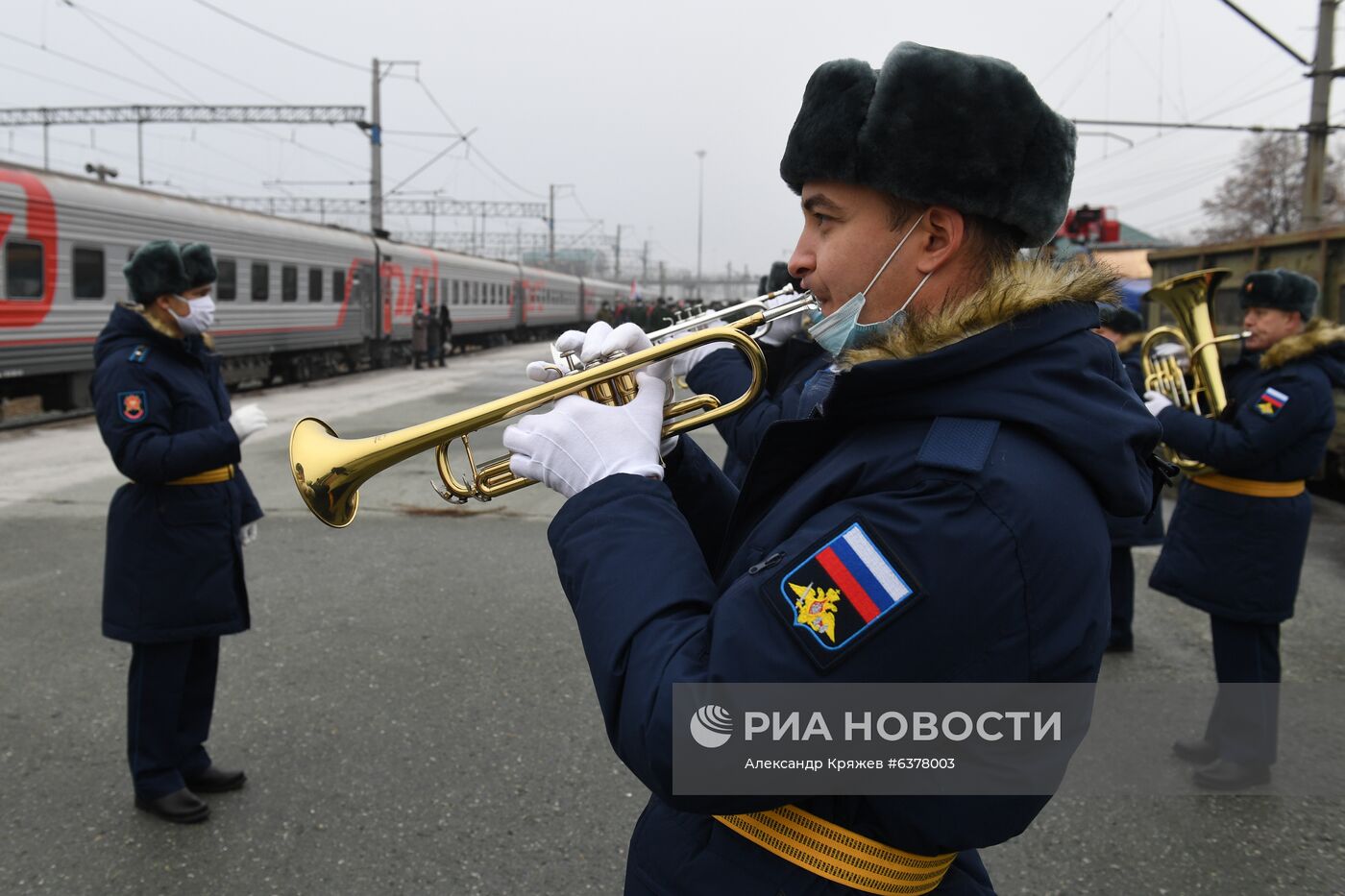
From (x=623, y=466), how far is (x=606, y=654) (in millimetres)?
359

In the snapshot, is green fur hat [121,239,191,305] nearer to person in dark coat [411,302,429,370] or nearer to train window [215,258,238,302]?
train window [215,258,238,302]

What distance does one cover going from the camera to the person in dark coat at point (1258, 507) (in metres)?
3.80

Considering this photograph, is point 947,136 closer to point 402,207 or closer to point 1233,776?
point 1233,776

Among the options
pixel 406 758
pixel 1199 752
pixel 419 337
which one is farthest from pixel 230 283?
pixel 1199 752

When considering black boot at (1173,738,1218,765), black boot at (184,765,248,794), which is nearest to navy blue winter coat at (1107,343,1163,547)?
black boot at (1173,738,1218,765)

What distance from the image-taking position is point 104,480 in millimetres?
9109

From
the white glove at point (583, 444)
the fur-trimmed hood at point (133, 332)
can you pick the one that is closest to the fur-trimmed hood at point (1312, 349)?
the white glove at point (583, 444)

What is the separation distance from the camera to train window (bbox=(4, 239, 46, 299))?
11609 mm

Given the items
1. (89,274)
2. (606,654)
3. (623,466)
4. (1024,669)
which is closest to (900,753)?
(1024,669)

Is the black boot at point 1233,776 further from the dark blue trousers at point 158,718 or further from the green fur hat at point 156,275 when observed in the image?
the green fur hat at point 156,275

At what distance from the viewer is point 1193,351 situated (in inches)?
178

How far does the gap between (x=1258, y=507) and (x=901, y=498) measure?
11.1 ft

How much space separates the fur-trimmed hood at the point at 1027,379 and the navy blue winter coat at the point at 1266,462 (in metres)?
2.86

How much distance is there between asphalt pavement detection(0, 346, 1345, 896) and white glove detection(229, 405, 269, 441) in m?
1.27
